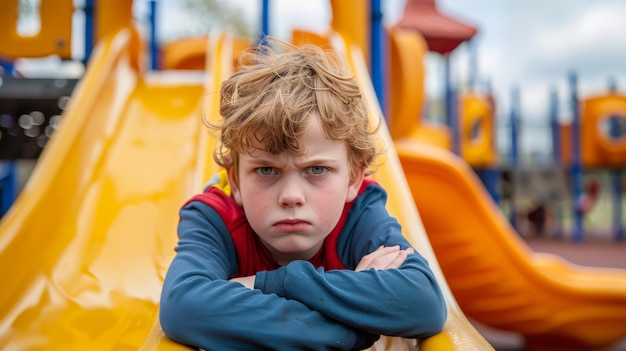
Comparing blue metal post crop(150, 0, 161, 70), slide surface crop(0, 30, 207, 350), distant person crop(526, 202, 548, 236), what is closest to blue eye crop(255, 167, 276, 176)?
slide surface crop(0, 30, 207, 350)

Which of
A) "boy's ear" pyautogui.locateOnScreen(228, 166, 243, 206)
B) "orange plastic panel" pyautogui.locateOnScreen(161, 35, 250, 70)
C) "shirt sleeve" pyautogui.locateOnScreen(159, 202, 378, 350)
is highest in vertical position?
"orange plastic panel" pyautogui.locateOnScreen(161, 35, 250, 70)

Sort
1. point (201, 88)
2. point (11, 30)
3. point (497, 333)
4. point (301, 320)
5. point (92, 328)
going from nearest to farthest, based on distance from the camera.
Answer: point (301, 320)
point (92, 328)
point (11, 30)
point (201, 88)
point (497, 333)

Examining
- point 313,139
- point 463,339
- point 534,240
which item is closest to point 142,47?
point 313,139

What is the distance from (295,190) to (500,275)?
2450 mm

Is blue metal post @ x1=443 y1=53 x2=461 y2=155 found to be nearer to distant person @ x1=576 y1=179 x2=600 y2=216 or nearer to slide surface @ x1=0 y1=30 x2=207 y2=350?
slide surface @ x1=0 y1=30 x2=207 y2=350

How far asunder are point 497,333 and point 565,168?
23.2ft

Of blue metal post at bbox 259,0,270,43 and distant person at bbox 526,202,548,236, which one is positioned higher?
blue metal post at bbox 259,0,270,43

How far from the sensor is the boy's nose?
1.17 m

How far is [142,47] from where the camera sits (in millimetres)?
3775

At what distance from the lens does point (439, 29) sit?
876 cm

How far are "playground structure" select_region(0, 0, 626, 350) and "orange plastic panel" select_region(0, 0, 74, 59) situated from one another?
8.1 inches

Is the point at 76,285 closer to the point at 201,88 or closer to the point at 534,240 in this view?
the point at 201,88

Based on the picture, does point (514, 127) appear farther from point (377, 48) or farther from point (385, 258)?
point (385, 258)

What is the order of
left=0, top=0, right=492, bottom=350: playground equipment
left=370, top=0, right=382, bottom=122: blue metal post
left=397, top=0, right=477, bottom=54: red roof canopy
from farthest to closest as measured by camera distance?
left=397, top=0, right=477, bottom=54: red roof canopy < left=370, top=0, right=382, bottom=122: blue metal post < left=0, top=0, right=492, bottom=350: playground equipment
